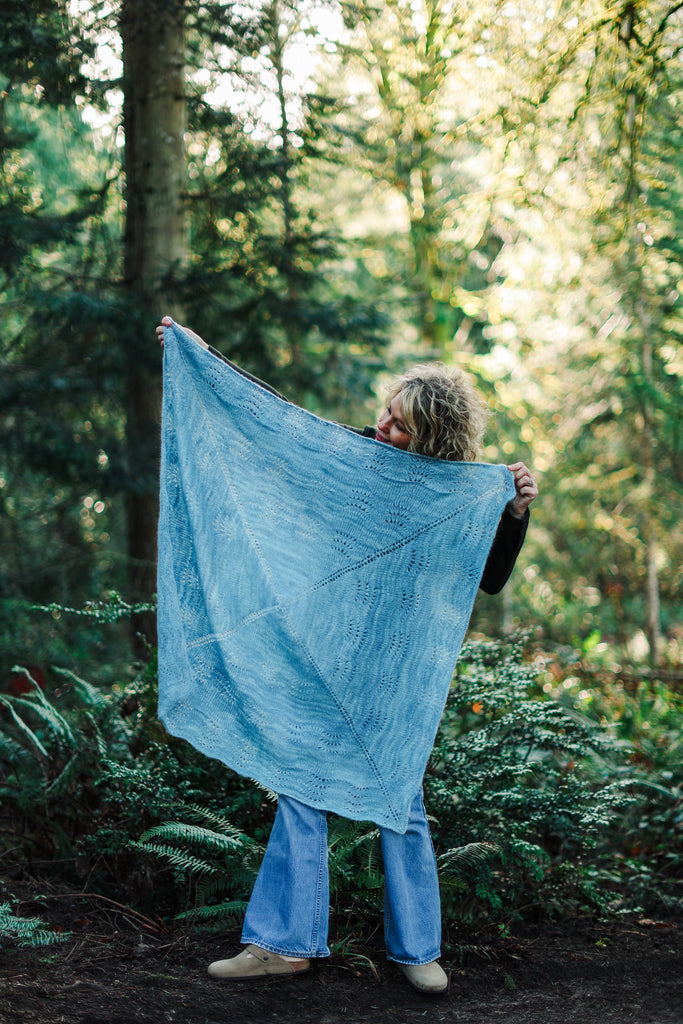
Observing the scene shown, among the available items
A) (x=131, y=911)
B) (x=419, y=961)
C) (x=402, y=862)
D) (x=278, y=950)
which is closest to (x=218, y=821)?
(x=131, y=911)

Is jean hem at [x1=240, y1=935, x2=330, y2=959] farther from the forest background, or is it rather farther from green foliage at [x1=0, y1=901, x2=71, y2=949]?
the forest background

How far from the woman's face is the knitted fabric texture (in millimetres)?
82

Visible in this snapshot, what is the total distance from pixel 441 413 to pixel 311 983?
6.17 feet

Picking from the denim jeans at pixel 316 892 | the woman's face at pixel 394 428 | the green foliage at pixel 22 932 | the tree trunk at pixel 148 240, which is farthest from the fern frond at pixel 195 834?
the tree trunk at pixel 148 240

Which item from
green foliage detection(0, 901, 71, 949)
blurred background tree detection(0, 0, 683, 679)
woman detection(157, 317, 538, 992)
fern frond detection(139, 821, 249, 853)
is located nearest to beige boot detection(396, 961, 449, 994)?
woman detection(157, 317, 538, 992)

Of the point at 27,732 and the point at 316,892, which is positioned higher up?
the point at 27,732

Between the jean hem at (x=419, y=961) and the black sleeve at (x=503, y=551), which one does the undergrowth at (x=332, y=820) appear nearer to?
the jean hem at (x=419, y=961)

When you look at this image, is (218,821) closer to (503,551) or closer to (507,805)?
(507,805)

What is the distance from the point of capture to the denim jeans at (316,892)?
2.44 meters

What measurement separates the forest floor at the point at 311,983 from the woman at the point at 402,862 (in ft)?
0.30

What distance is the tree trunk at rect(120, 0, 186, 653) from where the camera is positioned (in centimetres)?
518

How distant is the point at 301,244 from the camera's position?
5.93 meters

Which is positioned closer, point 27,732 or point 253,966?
point 253,966

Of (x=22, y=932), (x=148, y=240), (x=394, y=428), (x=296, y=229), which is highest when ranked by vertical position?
(x=296, y=229)
